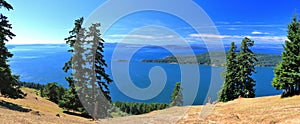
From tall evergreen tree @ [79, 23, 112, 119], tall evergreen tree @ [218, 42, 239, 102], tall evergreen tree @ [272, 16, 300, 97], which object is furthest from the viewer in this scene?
tall evergreen tree @ [218, 42, 239, 102]

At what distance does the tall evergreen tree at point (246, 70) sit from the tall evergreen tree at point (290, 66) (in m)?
10.2

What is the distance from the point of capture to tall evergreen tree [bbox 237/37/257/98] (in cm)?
4878

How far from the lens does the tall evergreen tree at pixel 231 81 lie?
164ft

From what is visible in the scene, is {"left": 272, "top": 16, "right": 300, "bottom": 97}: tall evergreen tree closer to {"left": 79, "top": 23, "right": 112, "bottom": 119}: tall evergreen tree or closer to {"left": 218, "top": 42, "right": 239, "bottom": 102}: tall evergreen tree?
{"left": 218, "top": 42, "right": 239, "bottom": 102}: tall evergreen tree

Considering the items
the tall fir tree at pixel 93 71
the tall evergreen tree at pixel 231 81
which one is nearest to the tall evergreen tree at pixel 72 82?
the tall fir tree at pixel 93 71

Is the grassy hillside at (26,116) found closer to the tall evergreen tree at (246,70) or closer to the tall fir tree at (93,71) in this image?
the tall fir tree at (93,71)

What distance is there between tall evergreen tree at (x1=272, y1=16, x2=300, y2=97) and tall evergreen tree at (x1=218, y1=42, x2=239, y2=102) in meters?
11.6

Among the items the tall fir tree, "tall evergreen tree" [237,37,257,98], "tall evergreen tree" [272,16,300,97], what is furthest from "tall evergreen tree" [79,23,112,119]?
"tall evergreen tree" [237,37,257,98]

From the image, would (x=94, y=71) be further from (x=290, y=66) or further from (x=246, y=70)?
(x=246, y=70)

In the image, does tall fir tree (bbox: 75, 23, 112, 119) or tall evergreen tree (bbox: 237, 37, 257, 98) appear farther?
tall evergreen tree (bbox: 237, 37, 257, 98)

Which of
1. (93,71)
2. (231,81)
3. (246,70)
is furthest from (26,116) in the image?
(246,70)

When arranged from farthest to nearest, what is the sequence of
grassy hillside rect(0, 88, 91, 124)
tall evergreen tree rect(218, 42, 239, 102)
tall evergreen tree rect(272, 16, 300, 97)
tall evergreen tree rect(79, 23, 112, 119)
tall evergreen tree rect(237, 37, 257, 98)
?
tall evergreen tree rect(218, 42, 239, 102), tall evergreen tree rect(237, 37, 257, 98), tall evergreen tree rect(272, 16, 300, 97), tall evergreen tree rect(79, 23, 112, 119), grassy hillside rect(0, 88, 91, 124)

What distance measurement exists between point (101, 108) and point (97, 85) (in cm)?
284

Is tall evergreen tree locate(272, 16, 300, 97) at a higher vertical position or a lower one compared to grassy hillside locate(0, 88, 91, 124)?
higher
